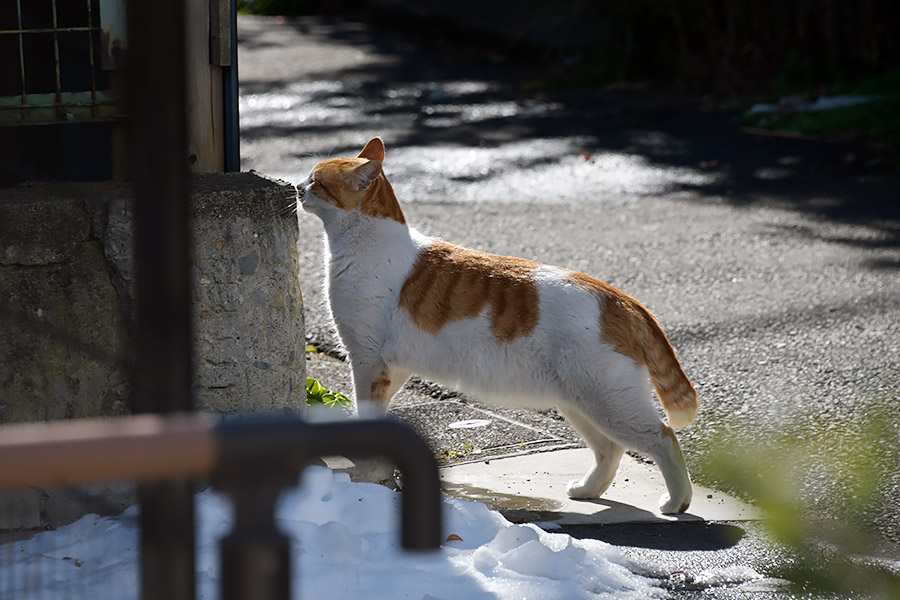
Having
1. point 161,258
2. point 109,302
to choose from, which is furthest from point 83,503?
point 161,258

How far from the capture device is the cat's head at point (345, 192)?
13.7ft

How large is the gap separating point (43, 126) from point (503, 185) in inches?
206

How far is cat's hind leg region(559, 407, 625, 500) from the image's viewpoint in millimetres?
3916

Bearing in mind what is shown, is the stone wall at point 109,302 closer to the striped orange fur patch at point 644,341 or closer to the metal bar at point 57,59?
the metal bar at point 57,59

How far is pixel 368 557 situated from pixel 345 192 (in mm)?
1558

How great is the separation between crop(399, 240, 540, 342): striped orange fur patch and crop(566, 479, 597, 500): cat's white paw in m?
0.61

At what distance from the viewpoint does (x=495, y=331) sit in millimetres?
3875

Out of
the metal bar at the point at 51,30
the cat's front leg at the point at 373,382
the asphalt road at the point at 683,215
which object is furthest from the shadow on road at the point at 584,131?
the metal bar at the point at 51,30

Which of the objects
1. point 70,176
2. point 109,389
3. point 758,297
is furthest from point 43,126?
point 758,297

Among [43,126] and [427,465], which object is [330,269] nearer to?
[43,126]

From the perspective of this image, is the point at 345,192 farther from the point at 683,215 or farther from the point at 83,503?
the point at 683,215

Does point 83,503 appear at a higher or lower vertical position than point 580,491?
higher

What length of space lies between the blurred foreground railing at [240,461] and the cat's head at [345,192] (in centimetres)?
318

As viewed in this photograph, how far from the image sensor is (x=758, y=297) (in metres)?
6.16
